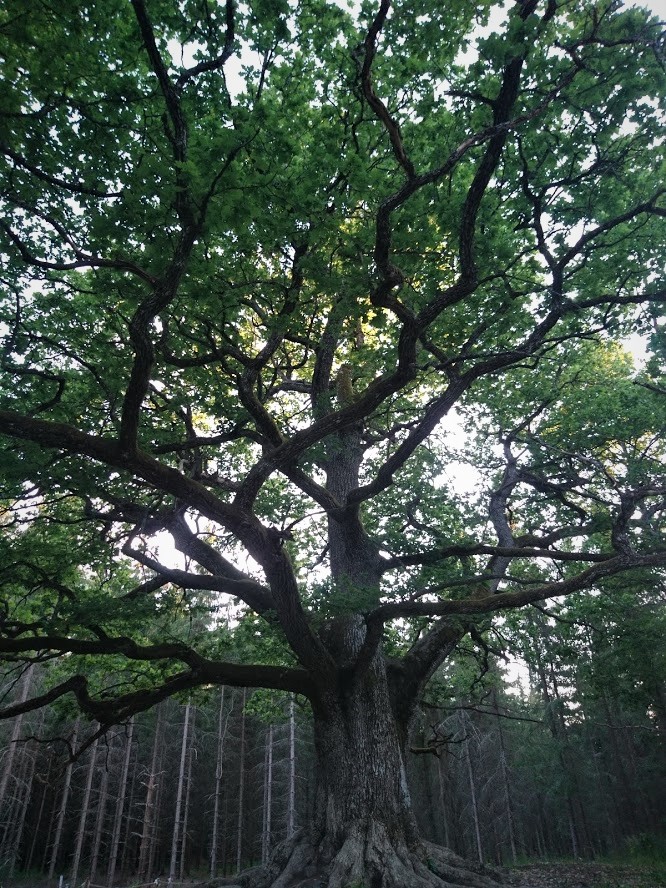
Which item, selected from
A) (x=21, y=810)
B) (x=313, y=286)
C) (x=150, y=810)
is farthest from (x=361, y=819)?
(x=21, y=810)

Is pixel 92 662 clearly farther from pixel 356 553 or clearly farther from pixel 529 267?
pixel 529 267

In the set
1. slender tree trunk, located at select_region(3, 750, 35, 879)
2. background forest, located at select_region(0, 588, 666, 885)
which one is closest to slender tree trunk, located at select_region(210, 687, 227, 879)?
background forest, located at select_region(0, 588, 666, 885)

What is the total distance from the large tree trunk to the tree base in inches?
0.5

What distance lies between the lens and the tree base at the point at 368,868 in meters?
7.18

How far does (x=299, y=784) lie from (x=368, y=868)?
101 feet

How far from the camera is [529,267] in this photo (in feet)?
26.2

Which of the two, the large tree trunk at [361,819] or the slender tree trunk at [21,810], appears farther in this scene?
the slender tree trunk at [21,810]

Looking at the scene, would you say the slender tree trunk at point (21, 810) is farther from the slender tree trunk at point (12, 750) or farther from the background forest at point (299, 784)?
the slender tree trunk at point (12, 750)

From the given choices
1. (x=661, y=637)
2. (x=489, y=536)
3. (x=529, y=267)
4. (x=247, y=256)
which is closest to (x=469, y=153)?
(x=529, y=267)

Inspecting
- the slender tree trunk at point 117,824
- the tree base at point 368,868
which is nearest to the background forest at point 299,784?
the slender tree trunk at point 117,824

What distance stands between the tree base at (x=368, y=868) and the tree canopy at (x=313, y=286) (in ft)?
7.39

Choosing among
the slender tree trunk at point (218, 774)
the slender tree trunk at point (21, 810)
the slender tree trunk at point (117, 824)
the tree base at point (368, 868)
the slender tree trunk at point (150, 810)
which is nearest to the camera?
the tree base at point (368, 868)

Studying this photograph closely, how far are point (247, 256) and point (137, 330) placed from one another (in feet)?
10.2

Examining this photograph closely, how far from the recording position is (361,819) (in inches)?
315
